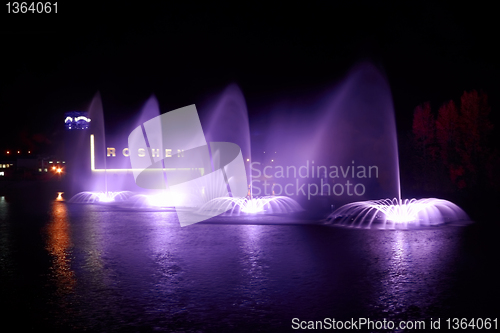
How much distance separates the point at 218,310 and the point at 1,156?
10431cm

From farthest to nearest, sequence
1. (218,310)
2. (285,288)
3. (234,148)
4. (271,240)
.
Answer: (234,148) → (271,240) → (285,288) → (218,310)

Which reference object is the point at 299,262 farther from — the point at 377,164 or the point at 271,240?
the point at 377,164

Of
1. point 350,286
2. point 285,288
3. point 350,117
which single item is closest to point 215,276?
point 285,288

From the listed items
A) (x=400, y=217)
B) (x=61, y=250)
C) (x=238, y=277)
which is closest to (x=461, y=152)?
(x=400, y=217)

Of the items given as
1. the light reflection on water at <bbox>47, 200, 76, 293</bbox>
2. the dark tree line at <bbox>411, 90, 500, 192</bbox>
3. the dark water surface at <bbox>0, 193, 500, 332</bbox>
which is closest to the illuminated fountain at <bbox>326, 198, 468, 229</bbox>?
the dark water surface at <bbox>0, 193, 500, 332</bbox>

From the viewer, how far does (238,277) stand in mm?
8227

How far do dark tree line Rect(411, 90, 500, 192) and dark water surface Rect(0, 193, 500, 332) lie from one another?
74.6 feet

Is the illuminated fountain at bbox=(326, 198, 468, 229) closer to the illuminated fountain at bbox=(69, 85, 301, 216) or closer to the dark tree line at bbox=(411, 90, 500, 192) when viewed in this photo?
the illuminated fountain at bbox=(69, 85, 301, 216)

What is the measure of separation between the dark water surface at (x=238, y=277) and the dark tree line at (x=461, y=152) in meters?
22.7

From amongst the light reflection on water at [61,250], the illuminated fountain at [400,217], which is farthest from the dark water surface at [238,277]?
the illuminated fountain at [400,217]

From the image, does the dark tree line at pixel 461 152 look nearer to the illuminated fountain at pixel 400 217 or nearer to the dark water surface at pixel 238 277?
the illuminated fountain at pixel 400 217

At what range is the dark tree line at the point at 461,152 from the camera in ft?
113

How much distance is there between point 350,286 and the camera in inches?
299

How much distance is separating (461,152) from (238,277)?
32.6 metres
